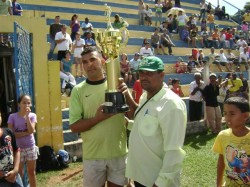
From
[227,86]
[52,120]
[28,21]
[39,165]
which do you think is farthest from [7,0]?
[227,86]

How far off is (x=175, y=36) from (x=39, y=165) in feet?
42.3

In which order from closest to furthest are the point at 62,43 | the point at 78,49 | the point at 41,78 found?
the point at 41,78 < the point at 62,43 < the point at 78,49

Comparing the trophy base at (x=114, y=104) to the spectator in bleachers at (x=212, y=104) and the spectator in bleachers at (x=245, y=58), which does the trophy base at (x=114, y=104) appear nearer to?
the spectator in bleachers at (x=212, y=104)

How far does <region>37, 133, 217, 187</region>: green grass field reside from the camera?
6.11 m

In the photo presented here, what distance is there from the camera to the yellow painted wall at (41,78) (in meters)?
7.12

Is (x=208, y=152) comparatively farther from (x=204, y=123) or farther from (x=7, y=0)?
(x=7, y=0)

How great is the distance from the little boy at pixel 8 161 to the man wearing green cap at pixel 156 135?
1464 millimetres

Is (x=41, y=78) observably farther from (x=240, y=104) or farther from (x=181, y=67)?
(x=181, y=67)

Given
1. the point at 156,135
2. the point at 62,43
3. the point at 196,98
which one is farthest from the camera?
the point at 62,43

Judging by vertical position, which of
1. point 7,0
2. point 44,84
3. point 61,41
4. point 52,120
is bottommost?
point 52,120

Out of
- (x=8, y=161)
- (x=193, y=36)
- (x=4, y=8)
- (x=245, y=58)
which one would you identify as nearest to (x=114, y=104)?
(x=8, y=161)

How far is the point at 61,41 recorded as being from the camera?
11.0 meters

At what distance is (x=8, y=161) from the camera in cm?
381

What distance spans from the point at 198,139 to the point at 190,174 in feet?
9.93
